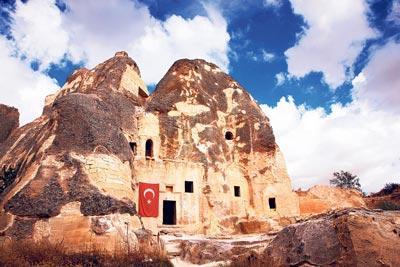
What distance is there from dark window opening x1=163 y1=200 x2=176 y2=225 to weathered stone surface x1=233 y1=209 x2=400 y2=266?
35.7 feet

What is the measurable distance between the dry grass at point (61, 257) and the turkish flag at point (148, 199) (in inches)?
273

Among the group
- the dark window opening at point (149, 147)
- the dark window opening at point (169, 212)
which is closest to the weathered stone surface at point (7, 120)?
the dark window opening at point (149, 147)

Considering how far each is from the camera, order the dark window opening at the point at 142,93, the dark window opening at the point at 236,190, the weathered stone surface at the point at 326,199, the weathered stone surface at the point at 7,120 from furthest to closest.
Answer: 1. the weathered stone surface at the point at 326,199
2. the weathered stone surface at the point at 7,120
3. the dark window opening at the point at 142,93
4. the dark window opening at the point at 236,190

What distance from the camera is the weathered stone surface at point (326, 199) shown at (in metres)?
30.1

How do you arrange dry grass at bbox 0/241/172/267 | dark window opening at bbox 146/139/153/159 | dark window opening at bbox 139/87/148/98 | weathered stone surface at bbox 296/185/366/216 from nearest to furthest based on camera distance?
1. dry grass at bbox 0/241/172/267
2. dark window opening at bbox 146/139/153/159
3. dark window opening at bbox 139/87/148/98
4. weathered stone surface at bbox 296/185/366/216

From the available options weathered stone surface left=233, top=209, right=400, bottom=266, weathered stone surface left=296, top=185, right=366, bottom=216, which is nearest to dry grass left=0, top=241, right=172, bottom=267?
weathered stone surface left=233, top=209, right=400, bottom=266

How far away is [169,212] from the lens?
20859 millimetres

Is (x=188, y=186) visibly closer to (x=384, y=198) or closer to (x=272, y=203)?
(x=272, y=203)

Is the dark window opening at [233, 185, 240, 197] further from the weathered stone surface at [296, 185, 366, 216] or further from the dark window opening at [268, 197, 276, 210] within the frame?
the weathered stone surface at [296, 185, 366, 216]

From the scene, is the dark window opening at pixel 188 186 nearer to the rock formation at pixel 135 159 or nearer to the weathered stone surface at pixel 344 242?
the rock formation at pixel 135 159

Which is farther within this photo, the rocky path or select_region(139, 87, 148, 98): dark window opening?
select_region(139, 87, 148, 98): dark window opening

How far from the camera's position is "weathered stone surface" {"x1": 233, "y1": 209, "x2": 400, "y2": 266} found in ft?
27.6

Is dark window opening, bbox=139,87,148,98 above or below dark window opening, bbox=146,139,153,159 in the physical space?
above

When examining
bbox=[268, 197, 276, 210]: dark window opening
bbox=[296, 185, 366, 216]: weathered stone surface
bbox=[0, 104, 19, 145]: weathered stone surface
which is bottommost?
bbox=[268, 197, 276, 210]: dark window opening
